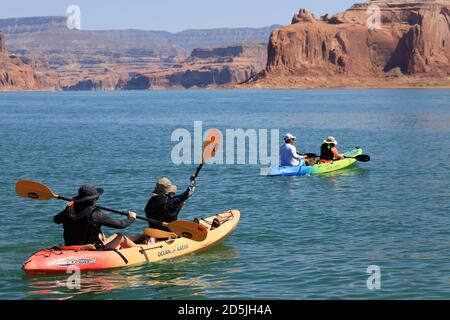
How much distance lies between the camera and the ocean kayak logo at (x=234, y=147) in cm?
3771

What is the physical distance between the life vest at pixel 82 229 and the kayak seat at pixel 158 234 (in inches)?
51.8

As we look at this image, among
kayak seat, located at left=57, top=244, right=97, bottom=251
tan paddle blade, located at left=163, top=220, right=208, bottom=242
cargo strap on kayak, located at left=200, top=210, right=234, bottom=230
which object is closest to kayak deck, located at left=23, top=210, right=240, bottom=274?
kayak seat, located at left=57, top=244, right=97, bottom=251

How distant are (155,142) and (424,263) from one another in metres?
35.7

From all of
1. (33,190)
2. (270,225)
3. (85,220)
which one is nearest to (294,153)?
(270,225)

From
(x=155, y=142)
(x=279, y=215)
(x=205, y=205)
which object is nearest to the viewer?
(x=279, y=215)

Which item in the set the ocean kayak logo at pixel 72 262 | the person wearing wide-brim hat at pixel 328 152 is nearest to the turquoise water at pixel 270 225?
the ocean kayak logo at pixel 72 262

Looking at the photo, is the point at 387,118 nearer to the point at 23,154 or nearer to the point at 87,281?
the point at 23,154

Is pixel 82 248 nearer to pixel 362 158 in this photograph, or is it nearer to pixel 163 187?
pixel 163 187

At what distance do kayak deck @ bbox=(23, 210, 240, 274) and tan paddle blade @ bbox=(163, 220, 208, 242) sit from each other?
0.45 metres

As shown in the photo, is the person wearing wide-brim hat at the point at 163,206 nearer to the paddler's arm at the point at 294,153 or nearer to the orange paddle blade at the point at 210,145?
the orange paddle blade at the point at 210,145

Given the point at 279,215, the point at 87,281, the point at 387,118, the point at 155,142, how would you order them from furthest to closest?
1. the point at 387,118
2. the point at 155,142
3. the point at 279,215
4. the point at 87,281

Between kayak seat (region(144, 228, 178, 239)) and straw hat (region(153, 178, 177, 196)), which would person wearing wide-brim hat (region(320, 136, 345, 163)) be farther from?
straw hat (region(153, 178, 177, 196))
